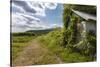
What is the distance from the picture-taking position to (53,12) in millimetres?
2064

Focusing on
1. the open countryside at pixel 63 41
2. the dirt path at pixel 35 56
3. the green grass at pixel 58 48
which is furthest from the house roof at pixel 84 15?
the dirt path at pixel 35 56

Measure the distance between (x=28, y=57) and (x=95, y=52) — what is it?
867 millimetres

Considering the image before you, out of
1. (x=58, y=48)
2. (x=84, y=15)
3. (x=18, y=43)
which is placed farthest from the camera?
(x=84, y=15)

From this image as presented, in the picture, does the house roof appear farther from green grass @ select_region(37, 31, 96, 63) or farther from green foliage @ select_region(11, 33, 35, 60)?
green foliage @ select_region(11, 33, 35, 60)

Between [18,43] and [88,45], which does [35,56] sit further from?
[88,45]

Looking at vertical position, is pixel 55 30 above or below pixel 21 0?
below

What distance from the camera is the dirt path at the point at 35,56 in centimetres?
191

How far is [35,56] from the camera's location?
197 centimetres

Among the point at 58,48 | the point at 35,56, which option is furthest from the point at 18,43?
the point at 58,48

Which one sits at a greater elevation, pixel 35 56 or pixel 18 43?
pixel 18 43

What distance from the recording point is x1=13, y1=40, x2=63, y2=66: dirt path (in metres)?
1.91

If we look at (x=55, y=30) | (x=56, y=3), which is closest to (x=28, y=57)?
(x=55, y=30)

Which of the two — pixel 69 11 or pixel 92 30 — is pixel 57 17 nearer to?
pixel 69 11
